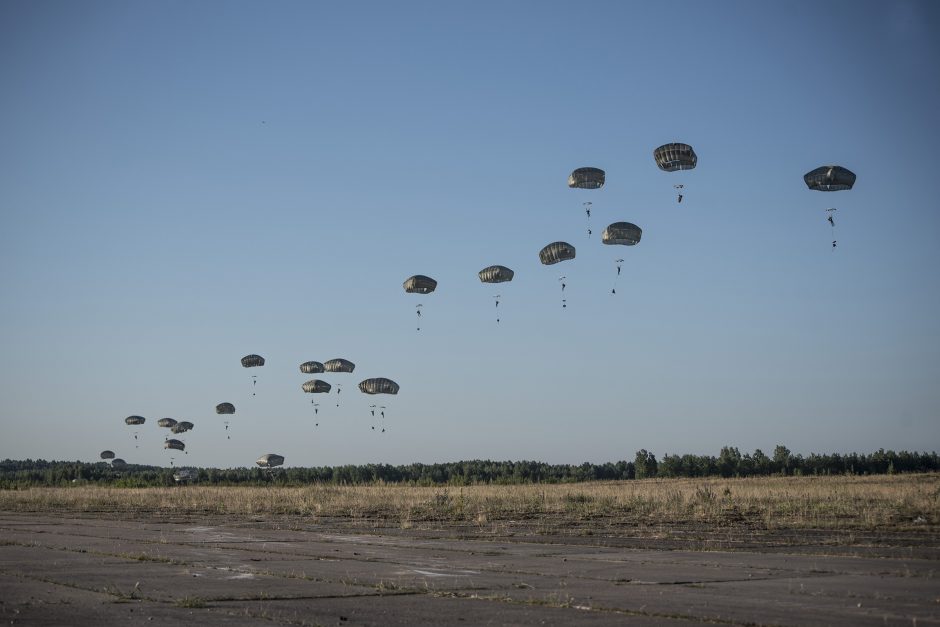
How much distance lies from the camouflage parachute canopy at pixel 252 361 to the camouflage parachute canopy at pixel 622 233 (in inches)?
2106

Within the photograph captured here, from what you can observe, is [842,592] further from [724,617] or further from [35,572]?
[35,572]

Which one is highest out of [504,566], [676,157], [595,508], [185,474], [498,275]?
[676,157]

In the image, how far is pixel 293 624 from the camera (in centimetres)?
1237

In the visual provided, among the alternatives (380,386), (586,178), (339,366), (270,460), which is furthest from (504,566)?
(270,460)

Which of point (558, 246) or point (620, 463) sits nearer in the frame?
point (558, 246)

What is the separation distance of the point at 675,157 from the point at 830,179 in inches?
314

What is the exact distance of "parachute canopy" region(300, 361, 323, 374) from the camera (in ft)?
298

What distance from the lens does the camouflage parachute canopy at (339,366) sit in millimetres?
86062

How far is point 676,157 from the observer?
51812 mm

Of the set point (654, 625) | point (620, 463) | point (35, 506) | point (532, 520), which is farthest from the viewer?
point (620, 463)

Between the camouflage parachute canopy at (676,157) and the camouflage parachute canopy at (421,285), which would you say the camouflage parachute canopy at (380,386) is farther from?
the camouflage parachute canopy at (676,157)

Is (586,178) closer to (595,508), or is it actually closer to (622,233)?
(622,233)

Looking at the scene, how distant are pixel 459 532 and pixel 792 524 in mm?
10062

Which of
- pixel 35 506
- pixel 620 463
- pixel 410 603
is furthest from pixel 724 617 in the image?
pixel 620 463
